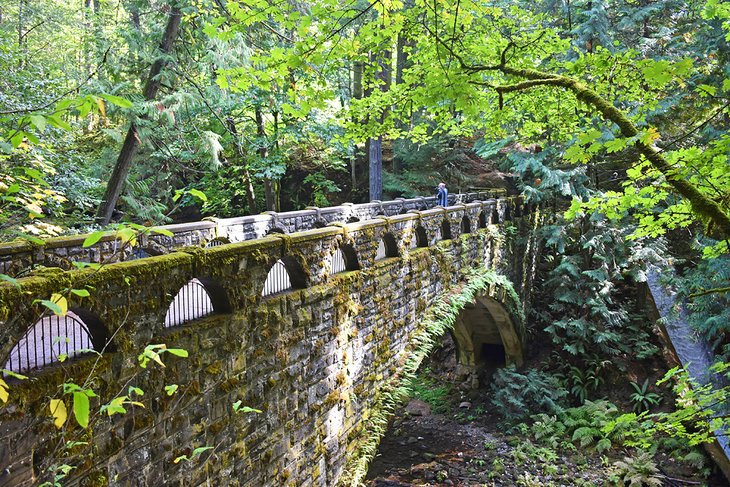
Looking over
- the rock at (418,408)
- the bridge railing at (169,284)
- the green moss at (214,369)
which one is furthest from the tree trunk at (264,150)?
the green moss at (214,369)

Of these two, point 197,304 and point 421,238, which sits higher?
point 421,238

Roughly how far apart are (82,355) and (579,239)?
48.8ft

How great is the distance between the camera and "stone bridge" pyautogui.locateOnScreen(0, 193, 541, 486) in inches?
112

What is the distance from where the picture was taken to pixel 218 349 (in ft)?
13.7

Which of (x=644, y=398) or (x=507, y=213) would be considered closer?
(x=644, y=398)

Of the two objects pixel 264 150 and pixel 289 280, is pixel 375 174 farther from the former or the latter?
pixel 289 280

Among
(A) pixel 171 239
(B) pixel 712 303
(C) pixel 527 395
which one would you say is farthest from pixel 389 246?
(C) pixel 527 395

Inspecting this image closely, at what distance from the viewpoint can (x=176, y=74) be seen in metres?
10.4

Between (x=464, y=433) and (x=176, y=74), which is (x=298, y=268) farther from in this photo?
(x=464, y=433)

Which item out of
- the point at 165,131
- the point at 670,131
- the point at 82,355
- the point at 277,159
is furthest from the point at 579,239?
the point at 82,355

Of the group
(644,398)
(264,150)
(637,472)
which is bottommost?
(637,472)

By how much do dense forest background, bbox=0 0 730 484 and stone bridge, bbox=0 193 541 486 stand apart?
0.76 metres

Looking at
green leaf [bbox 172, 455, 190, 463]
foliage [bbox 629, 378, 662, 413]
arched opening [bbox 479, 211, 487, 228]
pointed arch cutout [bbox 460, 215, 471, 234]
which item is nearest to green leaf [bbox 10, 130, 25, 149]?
green leaf [bbox 172, 455, 190, 463]

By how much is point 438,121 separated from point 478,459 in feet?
31.5
